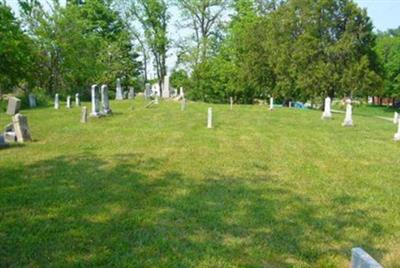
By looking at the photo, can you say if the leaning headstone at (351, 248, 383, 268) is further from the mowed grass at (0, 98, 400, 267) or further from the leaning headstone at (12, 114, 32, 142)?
the leaning headstone at (12, 114, 32, 142)

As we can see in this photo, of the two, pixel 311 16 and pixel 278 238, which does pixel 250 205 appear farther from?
pixel 311 16

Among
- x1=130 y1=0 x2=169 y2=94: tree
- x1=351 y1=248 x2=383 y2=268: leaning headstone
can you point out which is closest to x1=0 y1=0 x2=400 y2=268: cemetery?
x1=351 y1=248 x2=383 y2=268: leaning headstone

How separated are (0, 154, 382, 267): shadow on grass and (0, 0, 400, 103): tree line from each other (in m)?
20.1

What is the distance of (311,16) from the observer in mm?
36125

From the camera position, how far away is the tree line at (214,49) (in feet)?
111

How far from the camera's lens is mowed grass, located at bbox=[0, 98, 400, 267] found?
4.82m

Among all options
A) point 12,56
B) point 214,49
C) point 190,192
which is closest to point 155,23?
point 214,49

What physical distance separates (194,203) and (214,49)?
152 feet

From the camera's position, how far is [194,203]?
6.53 metres

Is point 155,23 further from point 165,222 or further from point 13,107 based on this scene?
point 165,222

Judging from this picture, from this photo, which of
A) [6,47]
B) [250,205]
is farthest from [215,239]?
[6,47]

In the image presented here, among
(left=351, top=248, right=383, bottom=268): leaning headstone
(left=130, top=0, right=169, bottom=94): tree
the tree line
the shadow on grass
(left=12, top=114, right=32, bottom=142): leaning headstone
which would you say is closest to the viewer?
(left=351, top=248, right=383, bottom=268): leaning headstone

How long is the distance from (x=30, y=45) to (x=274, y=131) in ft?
81.3

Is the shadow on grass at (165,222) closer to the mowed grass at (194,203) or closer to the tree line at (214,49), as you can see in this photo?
the mowed grass at (194,203)
